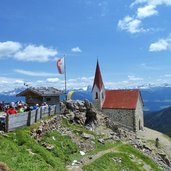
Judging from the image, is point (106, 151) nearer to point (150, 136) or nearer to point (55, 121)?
point (55, 121)

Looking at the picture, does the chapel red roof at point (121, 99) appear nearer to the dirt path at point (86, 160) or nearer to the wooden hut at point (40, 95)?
the wooden hut at point (40, 95)

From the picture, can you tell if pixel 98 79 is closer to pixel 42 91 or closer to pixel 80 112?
pixel 80 112

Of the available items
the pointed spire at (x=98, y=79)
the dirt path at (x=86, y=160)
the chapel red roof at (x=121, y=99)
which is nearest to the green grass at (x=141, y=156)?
the dirt path at (x=86, y=160)

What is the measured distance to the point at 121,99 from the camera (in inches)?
3290

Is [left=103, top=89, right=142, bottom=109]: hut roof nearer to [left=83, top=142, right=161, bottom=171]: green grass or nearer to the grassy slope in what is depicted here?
[left=83, top=142, right=161, bottom=171]: green grass

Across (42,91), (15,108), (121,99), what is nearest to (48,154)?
(15,108)

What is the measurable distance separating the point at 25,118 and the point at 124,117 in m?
50.7

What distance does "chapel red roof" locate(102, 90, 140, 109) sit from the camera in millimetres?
80681

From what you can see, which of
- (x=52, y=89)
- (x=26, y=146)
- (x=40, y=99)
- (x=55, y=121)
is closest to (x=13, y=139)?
(x=26, y=146)

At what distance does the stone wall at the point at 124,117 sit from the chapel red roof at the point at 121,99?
1.01m

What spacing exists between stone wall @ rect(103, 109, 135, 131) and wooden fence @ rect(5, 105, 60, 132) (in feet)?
132

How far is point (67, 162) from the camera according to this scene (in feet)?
97.8

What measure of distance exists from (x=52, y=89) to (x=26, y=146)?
30.2 m

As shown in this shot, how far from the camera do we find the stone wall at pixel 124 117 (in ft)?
255
